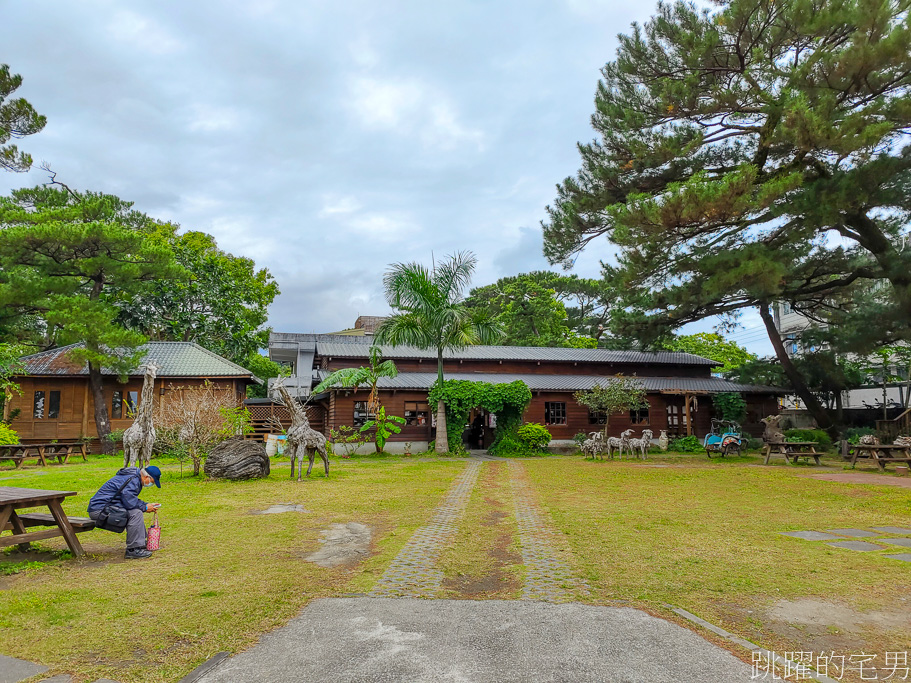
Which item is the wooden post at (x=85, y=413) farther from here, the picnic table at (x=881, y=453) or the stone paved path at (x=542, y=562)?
the picnic table at (x=881, y=453)

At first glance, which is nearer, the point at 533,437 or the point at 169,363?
the point at 533,437

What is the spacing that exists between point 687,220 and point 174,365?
2208 cm

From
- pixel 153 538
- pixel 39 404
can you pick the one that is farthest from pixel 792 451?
pixel 39 404

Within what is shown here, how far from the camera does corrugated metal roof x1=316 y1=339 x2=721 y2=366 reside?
95.7 feet

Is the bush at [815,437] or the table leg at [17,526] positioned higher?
the table leg at [17,526]

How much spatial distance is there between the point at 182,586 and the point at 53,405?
24.4 metres

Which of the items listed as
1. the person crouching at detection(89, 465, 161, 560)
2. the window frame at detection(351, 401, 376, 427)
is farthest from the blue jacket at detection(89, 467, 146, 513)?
the window frame at detection(351, 401, 376, 427)

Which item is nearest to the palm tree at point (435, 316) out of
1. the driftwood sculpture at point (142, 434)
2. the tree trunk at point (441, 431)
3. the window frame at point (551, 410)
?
the tree trunk at point (441, 431)

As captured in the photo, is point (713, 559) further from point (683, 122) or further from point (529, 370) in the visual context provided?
point (529, 370)

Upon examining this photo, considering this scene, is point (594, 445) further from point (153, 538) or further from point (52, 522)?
point (52, 522)

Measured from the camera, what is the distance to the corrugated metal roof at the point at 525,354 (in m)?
29.2

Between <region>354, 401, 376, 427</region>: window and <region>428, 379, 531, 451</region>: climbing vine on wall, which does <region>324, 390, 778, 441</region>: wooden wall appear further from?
<region>428, 379, 531, 451</region>: climbing vine on wall

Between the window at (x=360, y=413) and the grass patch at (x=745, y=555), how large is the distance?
13.1 metres

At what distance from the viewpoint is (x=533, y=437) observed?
2427 centimetres
